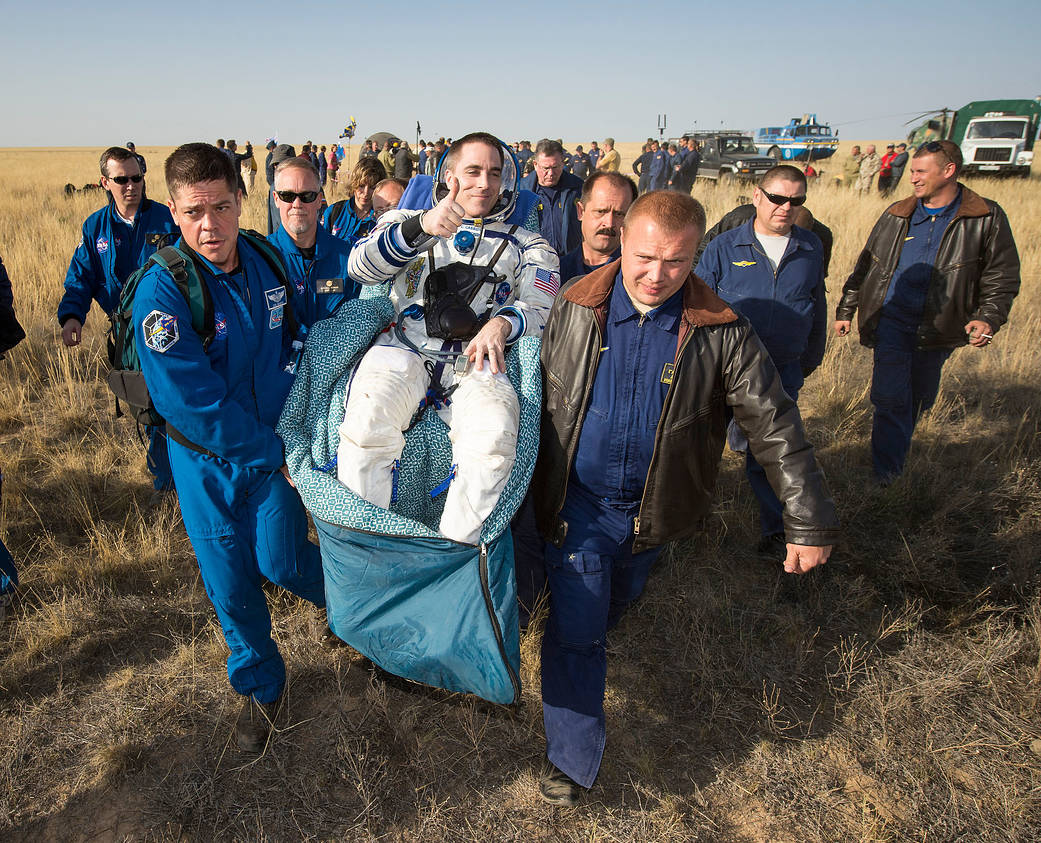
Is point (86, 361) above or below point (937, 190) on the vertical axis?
below

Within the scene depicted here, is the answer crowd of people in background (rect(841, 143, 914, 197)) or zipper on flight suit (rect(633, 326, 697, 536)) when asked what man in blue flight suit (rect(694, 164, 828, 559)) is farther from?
crowd of people in background (rect(841, 143, 914, 197))

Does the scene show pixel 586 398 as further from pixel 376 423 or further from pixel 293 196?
pixel 293 196

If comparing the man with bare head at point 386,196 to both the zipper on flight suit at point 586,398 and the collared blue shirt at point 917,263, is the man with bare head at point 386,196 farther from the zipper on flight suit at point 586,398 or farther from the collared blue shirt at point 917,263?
the collared blue shirt at point 917,263

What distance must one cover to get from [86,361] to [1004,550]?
789 cm

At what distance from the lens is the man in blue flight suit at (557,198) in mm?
6379

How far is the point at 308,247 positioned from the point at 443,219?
1295 millimetres

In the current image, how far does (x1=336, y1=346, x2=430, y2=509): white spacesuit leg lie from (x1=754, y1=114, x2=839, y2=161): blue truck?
26.7 m

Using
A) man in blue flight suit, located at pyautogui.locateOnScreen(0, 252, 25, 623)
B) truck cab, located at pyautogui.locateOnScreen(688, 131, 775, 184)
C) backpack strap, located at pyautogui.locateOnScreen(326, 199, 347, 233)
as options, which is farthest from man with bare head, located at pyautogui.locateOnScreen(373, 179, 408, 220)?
truck cab, located at pyautogui.locateOnScreen(688, 131, 775, 184)

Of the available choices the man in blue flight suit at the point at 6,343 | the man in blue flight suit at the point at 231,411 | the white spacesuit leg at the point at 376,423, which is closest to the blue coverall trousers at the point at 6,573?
the man in blue flight suit at the point at 6,343

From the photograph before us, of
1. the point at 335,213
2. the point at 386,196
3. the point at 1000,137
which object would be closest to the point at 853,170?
the point at 1000,137

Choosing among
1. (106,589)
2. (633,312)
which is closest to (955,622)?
(633,312)

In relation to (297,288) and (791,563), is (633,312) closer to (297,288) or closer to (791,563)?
(791,563)

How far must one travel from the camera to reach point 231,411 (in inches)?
90.1

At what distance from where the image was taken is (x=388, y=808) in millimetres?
2398
